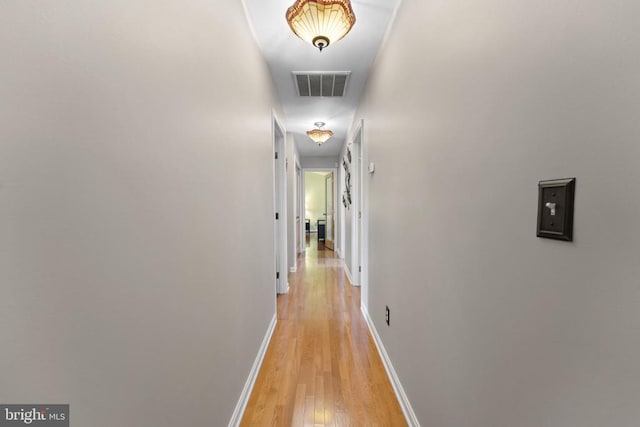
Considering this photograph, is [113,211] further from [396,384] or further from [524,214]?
[396,384]

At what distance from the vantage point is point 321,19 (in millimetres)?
1538

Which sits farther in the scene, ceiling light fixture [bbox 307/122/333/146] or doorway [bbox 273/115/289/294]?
ceiling light fixture [bbox 307/122/333/146]

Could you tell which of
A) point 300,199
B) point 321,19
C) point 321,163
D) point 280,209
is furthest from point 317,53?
point 321,163

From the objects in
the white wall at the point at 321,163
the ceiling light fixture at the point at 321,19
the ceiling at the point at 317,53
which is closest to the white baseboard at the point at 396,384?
the ceiling light fixture at the point at 321,19

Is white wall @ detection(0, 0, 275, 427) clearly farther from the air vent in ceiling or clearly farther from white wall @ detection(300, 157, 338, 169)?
white wall @ detection(300, 157, 338, 169)

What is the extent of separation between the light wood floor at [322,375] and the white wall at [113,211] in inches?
21.1

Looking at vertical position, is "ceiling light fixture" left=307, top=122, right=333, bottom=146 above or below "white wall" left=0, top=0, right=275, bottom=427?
above

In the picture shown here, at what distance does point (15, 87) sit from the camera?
1.44 ft

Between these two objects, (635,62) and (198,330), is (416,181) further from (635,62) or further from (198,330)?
(198,330)

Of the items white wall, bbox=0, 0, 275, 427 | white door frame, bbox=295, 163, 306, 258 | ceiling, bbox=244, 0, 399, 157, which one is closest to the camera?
white wall, bbox=0, 0, 275, 427

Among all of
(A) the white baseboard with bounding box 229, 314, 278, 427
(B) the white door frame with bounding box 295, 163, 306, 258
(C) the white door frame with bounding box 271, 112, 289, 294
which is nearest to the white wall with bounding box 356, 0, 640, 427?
(A) the white baseboard with bounding box 229, 314, 278, 427

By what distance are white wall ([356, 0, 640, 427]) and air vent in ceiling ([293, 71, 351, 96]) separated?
1.37 m

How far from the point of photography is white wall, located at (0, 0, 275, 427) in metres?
0.45

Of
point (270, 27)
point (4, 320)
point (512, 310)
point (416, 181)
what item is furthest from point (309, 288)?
point (4, 320)
